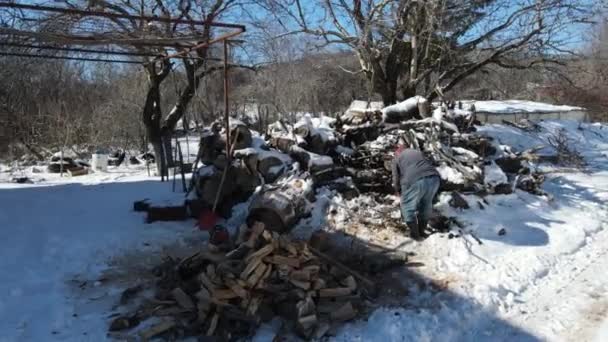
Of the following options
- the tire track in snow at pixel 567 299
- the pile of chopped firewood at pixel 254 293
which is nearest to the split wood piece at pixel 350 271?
the pile of chopped firewood at pixel 254 293

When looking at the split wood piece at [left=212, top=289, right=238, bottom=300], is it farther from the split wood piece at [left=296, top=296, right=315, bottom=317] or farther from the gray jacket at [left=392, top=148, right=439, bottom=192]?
the gray jacket at [left=392, top=148, right=439, bottom=192]

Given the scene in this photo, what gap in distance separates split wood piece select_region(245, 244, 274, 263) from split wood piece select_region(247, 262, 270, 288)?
0.29 feet

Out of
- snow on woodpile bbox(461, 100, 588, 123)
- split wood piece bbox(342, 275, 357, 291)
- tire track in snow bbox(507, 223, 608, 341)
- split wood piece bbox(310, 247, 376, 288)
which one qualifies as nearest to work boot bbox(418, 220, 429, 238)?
tire track in snow bbox(507, 223, 608, 341)

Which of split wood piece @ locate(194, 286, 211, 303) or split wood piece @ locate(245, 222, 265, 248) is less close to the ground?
split wood piece @ locate(245, 222, 265, 248)

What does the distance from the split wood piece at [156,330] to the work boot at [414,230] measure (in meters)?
3.39

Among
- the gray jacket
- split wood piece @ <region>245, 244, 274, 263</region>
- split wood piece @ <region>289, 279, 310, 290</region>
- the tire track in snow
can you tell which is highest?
the gray jacket

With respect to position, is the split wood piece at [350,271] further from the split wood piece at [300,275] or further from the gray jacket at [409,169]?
the gray jacket at [409,169]

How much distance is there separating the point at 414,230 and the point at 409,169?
0.84 m

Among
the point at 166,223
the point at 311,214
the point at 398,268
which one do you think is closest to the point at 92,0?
the point at 166,223

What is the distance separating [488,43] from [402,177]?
10052mm

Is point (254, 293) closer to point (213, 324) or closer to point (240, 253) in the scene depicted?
point (213, 324)

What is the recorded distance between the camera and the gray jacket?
5.71 meters

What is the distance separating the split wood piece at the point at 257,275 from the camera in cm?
399

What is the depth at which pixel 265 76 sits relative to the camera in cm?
3088
